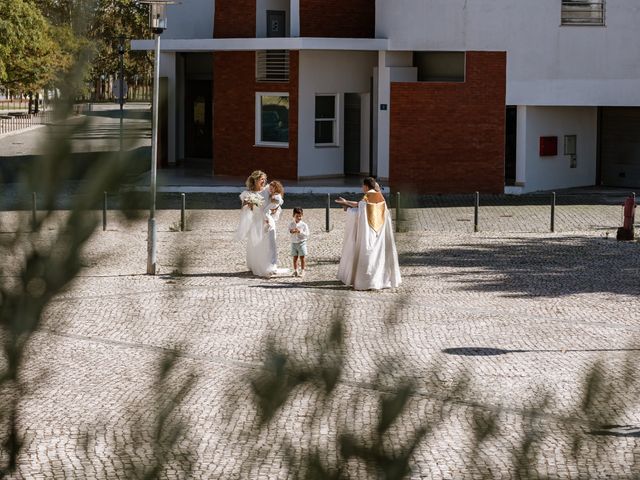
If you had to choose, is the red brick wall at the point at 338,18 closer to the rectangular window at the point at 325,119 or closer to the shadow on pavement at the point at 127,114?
the rectangular window at the point at 325,119

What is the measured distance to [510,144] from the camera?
36.4 meters

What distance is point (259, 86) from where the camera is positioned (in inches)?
1479

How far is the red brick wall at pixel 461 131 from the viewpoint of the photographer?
3522 centimetres

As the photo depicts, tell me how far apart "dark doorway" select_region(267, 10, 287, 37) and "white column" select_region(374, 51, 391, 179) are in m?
3.21

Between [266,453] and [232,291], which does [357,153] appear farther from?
[266,453]

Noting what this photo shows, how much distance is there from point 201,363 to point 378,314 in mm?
426

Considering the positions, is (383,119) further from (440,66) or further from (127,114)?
(127,114)

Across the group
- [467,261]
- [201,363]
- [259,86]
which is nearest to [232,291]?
[467,261]

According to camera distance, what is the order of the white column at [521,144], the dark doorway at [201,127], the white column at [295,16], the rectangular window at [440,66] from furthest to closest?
the dark doorway at [201,127] < the white column at [295,16] < the rectangular window at [440,66] < the white column at [521,144]

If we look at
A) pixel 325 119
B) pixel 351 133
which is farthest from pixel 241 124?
pixel 351 133

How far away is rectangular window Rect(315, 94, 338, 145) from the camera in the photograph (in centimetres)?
3750

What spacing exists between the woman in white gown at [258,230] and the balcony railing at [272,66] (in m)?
16.4

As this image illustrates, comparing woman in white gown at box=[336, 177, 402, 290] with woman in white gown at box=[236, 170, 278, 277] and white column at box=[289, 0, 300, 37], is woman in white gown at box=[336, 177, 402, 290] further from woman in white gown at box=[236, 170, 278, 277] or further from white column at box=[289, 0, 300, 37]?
white column at box=[289, 0, 300, 37]

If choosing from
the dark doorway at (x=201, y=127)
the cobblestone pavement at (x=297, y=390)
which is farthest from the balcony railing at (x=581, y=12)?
the cobblestone pavement at (x=297, y=390)
